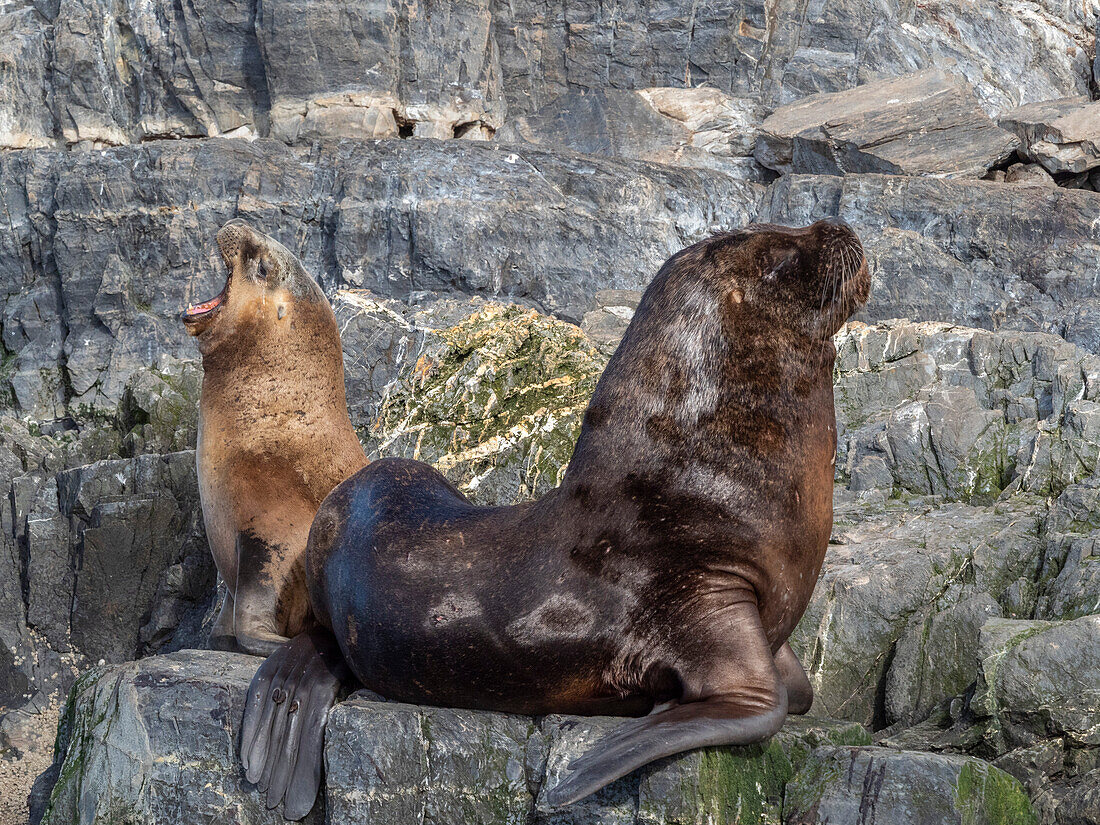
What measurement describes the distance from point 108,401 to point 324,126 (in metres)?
6.55

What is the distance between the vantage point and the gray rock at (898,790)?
2.71 m

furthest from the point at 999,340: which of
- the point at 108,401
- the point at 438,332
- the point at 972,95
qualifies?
the point at 108,401

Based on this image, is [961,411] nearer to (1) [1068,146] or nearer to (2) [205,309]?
(2) [205,309]

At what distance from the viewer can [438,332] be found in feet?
25.0

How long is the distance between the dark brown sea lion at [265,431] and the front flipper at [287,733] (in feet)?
3.39

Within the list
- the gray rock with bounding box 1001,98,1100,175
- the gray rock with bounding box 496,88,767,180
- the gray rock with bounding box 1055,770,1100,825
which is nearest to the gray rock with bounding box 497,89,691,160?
the gray rock with bounding box 496,88,767,180

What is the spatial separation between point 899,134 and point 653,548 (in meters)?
16.5

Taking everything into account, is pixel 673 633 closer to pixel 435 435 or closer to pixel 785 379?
pixel 785 379

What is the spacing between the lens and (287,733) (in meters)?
3.27

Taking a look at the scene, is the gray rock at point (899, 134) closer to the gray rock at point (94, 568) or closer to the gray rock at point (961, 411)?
the gray rock at point (961, 411)

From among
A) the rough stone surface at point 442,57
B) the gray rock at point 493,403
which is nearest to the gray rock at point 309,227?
the rough stone surface at point 442,57

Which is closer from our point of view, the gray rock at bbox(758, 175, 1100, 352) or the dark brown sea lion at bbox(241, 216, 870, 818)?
the dark brown sea lion at bbox(241, 216, 870, 818)

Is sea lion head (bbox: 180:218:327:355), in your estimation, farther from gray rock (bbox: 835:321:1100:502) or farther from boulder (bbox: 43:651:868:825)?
gray rock (bbox: 835:321:1100:502)

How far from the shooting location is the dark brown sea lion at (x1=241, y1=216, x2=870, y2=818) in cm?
311
